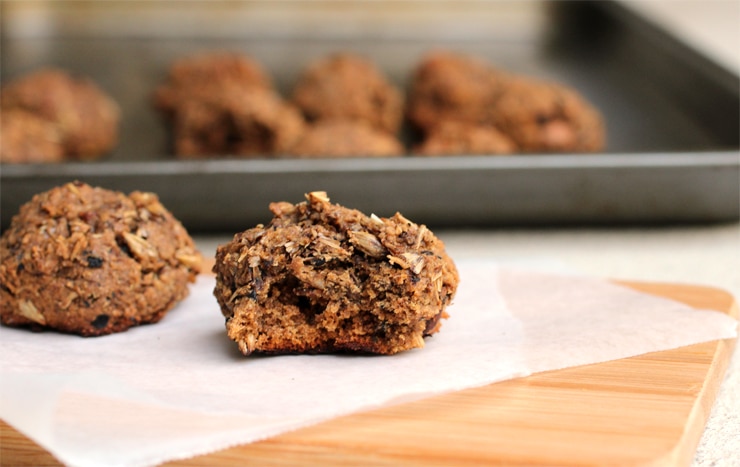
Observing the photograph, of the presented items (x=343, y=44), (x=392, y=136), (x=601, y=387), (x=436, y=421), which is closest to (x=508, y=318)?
(x=601, y=387)

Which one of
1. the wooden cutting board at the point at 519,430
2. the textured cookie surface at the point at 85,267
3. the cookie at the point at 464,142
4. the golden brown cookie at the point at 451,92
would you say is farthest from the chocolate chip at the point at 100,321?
the golden brown cookie at the point at 451,92

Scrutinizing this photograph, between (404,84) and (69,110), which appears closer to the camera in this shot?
(69,110)

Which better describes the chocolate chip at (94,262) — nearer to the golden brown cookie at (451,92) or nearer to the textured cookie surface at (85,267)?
the textured cookie surface at (85,267)

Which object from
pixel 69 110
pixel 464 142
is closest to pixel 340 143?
pixel 464 142

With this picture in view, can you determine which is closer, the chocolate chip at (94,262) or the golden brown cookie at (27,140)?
the chocolate chip at (94,262)

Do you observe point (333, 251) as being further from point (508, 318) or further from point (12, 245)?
point (12, 245)

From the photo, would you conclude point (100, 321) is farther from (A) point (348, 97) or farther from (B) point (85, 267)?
(A) point (348, 97)
